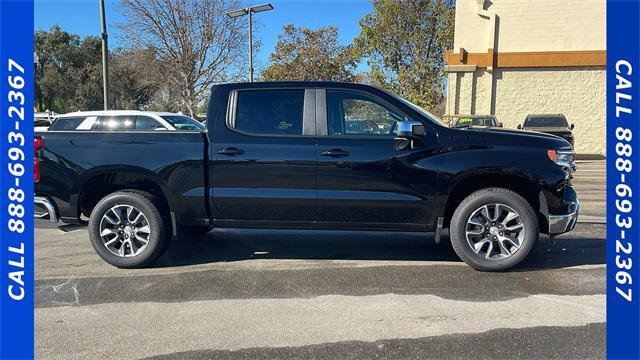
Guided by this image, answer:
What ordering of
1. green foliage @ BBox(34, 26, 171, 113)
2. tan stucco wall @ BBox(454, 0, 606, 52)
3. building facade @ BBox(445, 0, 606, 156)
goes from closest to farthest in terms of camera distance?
tan stucco wall @ BBox(454, 0, 606, 52)
building facade @ BBox(445, 0, 606, 156)
green foliage @ BBox(34, 26, 171, 113)

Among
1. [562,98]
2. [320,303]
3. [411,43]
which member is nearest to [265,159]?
[320,303]

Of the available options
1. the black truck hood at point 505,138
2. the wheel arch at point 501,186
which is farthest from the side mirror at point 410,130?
A: the wheel arch at point 501,186

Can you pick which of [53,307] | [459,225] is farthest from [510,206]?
[53,307]

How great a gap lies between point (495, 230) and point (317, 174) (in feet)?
6.21

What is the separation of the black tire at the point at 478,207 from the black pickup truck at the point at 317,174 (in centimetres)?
1

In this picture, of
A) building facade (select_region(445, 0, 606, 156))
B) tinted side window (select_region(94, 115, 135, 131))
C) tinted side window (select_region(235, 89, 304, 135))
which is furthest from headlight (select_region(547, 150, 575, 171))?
building facade (select_region(445, 0, 606, 156))

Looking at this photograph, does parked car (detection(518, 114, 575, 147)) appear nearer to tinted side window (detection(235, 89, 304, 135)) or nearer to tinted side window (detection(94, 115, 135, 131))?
tinted side window (detection(94, 115, 135, 131))

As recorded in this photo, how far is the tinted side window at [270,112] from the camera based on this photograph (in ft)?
15.9

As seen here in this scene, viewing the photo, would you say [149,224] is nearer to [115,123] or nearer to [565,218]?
[565,218]

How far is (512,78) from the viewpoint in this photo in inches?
775

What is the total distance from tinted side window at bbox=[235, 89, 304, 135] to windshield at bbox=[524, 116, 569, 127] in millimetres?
13852

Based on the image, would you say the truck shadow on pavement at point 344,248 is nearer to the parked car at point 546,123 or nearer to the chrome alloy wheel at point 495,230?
the chrome alloy wheel at point 495,230

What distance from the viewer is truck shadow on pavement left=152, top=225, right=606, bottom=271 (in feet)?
17.4

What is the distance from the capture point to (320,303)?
4.08 m
